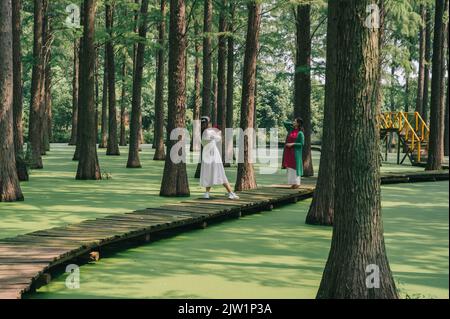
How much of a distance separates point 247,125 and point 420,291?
33.0 ft

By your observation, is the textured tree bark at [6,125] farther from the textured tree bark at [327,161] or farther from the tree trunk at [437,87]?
the tree trunk at [437,87]

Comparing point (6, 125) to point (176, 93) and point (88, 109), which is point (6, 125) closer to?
point (176, 93)

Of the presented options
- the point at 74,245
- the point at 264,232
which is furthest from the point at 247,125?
the point at 74,245

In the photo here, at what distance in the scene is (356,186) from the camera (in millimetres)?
6652

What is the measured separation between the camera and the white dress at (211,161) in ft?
50.4

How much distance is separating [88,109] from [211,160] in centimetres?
754

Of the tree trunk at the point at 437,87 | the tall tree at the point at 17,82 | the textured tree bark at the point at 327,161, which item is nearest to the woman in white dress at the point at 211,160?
the textured tree bark at the point at 327,161

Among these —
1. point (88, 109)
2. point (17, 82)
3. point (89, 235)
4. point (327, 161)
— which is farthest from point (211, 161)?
point (17, 82)

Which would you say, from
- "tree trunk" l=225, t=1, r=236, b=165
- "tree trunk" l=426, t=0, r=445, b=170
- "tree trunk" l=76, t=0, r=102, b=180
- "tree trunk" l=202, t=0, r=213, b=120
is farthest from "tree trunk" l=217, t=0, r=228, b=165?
"tree trunk" l=426, t=0, r=445, b=170

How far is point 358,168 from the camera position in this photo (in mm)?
6676

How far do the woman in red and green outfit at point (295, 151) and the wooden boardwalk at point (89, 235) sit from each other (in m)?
1.94

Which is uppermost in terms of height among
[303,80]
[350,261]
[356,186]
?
[303,80]
